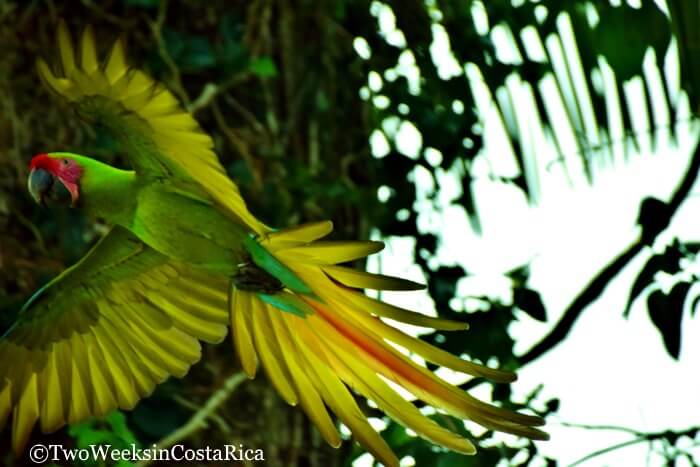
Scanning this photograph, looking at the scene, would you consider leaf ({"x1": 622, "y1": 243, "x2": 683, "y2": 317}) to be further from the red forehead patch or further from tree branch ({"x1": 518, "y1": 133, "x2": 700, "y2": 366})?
the red forehead patch

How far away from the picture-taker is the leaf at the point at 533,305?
3.53 ft

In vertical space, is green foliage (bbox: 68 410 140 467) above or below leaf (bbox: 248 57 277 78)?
below

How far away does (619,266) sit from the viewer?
1.03 meters

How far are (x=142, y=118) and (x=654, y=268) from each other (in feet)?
1.67

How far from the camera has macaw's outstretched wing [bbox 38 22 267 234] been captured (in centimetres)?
58

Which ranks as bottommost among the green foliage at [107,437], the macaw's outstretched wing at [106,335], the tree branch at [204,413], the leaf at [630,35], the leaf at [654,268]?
the tree branch at [204,413]

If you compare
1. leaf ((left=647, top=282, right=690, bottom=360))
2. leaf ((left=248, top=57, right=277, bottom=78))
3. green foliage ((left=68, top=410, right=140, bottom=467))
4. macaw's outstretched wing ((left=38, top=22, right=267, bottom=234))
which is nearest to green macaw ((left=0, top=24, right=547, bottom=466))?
macaw's outstretched wing ((left=38, top=22, right=267, bottom=234))

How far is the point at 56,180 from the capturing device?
628mm

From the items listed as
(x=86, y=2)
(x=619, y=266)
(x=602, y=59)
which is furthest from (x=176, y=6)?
(x=602, y=59)

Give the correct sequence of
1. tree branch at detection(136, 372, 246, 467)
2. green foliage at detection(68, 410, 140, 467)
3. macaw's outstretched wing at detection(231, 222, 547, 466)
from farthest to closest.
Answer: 1. tree branch at detection(136, 372, 246, 467)
2. green foliage at detection(68, 410, 140, 467)
3. macaw's outstretched wing at detection(231, 222, 547, 466)
